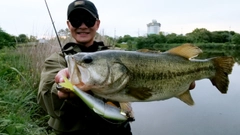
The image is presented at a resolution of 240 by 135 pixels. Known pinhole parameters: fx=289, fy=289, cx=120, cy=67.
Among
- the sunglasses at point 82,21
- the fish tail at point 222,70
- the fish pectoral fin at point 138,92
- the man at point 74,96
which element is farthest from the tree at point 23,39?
the fish pectoral fin at point 138,92

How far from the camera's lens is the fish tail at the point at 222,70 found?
9.26 feet

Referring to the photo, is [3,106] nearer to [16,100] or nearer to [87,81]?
[16,100]

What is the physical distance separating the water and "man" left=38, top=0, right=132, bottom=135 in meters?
7.48

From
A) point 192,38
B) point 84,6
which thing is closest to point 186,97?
point 84,6

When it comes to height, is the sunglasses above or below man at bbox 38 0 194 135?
above

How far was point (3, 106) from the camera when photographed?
5.40 m

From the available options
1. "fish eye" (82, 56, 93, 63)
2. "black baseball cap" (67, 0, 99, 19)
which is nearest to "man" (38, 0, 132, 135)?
"black baseball cap" (67, 0, 99, 19)

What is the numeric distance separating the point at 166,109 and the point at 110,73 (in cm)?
1175

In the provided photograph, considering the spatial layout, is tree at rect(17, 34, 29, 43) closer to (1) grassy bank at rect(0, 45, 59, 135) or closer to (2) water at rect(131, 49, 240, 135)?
(1) grassy bank at rect(0, 45, 59, 135)

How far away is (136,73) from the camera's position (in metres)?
2.34

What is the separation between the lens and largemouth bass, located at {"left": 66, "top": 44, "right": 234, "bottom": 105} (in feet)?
7.26

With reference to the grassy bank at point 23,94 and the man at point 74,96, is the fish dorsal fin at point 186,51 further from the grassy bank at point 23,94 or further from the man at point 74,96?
the grassy bank at point 23,94

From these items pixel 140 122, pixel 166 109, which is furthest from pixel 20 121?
pixel 166 109

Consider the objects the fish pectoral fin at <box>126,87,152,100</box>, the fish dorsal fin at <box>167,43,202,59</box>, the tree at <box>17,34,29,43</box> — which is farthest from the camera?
the tree at <box>17,34,29,43</box>
